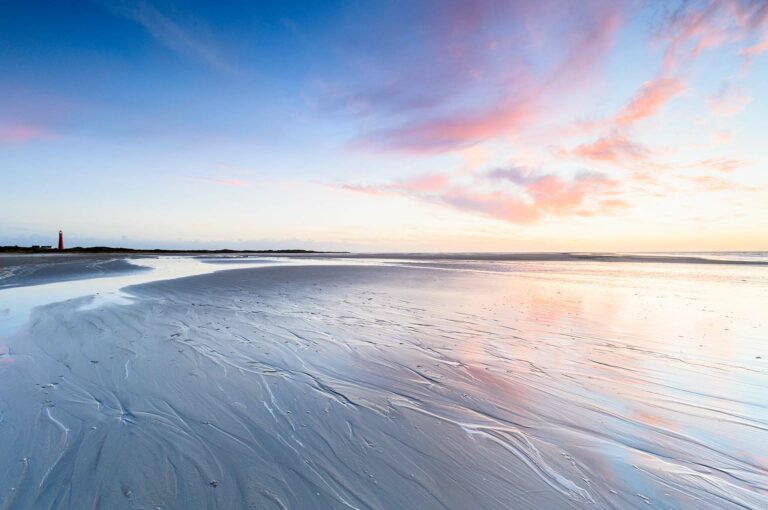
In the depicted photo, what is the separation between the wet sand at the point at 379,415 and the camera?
295 centimetres

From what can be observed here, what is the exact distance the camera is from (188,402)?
4.48 meters

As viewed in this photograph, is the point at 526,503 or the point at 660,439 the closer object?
the point at 526,503

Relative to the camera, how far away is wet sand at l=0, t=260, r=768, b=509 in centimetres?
295

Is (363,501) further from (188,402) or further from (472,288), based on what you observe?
(472,288)

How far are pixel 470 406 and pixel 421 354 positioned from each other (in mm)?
2134

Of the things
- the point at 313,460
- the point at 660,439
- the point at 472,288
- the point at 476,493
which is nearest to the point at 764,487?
the point at 660,439

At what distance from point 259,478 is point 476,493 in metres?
1.78

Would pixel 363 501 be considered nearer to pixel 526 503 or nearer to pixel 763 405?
pixel 526 503

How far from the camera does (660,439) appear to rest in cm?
379

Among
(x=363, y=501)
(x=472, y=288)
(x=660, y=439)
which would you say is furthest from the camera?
(x=472, y=288)

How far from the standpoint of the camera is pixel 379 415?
4250 mm

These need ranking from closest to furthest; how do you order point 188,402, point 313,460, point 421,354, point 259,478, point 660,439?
point 259,478 → point 313,460 → point 660,439 → point 188,402 → point 421,354

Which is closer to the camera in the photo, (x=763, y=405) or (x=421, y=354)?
(x=763, y=405)

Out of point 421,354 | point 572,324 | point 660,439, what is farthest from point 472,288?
point 660,439
